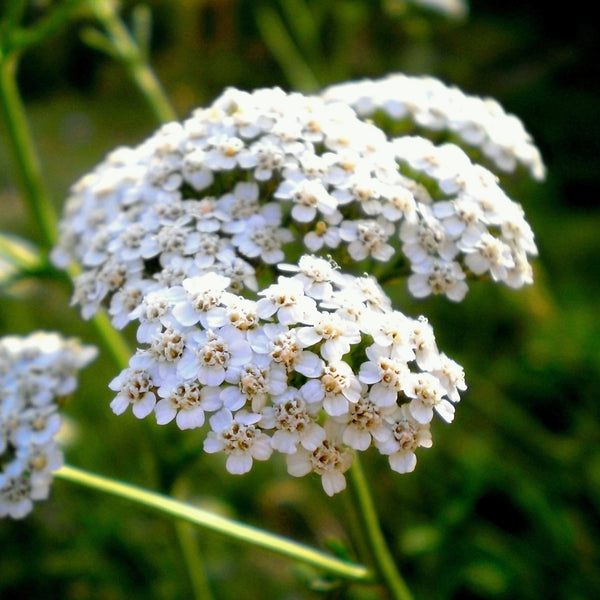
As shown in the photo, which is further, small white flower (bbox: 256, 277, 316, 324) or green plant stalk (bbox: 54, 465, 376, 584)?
green plant stalk (bbox: 54, 465, 376, 584)

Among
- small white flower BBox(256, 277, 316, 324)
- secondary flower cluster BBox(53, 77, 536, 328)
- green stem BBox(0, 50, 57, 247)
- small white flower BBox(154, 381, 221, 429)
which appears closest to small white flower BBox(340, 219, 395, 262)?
secondary flower cluster BBox(53, 77, 536, 328)

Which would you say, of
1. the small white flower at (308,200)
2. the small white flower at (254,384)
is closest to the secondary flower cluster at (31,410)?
the small white flower at (254,384)

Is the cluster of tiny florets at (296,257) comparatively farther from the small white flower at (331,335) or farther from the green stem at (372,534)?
the green stem at (372,534)

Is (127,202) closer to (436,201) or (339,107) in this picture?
(339,107)

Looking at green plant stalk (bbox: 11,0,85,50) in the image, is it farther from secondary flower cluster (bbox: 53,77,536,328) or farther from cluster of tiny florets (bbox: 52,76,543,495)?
secondary flower cluster (bbox: 53,77,536,328)

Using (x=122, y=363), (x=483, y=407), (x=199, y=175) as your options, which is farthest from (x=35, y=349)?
(x=483, y=407)

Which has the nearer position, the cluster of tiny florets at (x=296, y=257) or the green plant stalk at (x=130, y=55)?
the cluster of tiny florets at (x=296, y=257)
